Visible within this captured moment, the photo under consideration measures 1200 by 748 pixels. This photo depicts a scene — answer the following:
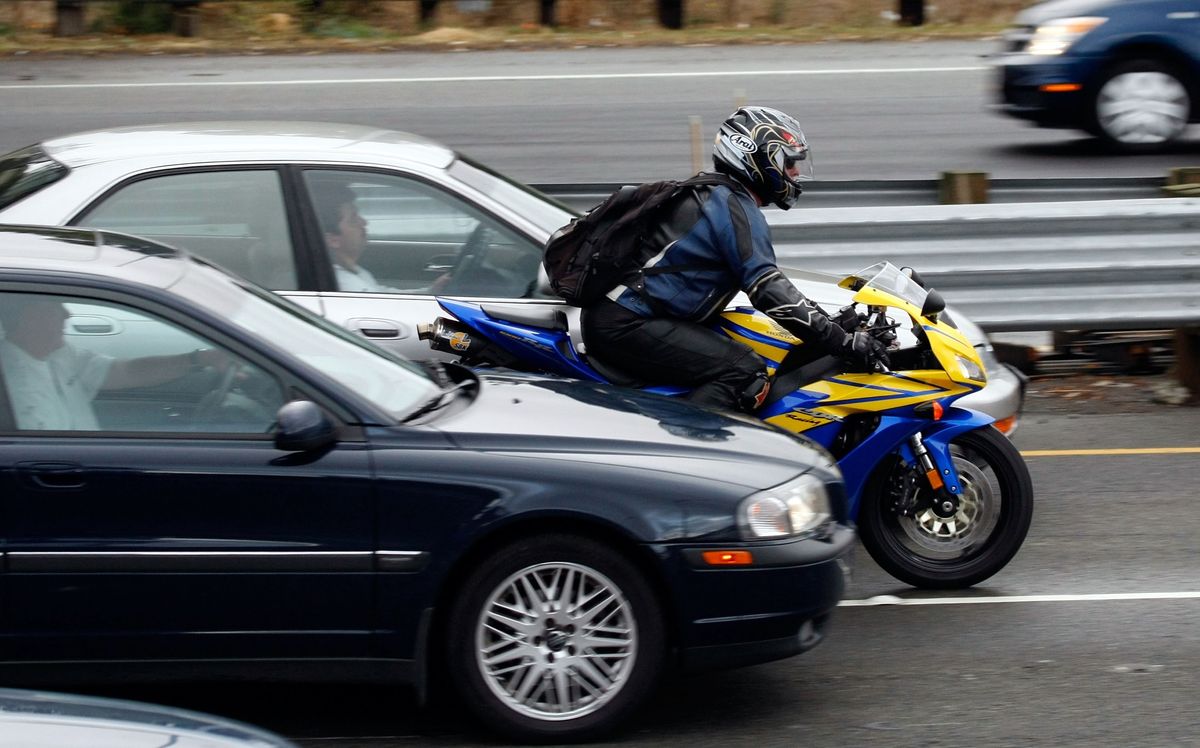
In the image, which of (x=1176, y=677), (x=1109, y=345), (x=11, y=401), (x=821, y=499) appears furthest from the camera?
(x=1109, y=345)

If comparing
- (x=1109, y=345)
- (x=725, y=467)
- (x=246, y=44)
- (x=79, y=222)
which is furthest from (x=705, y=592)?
(x=246, y=44)

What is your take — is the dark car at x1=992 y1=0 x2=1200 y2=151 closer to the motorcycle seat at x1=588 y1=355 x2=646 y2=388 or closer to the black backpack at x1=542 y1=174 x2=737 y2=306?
the black backpack at x1=542 y1=174 x2=737 y2=306

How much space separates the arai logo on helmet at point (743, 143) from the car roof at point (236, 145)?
143cm

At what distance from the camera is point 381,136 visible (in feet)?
23.9

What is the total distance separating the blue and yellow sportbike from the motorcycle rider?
3.9 inches

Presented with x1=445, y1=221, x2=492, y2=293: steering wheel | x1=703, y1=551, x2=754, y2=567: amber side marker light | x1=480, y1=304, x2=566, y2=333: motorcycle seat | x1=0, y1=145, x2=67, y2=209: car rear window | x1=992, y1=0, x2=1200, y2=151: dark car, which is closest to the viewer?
x1=703, y1=551, x2=754, y2=567: amber side marker light

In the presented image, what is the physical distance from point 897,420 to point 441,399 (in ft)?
6.25

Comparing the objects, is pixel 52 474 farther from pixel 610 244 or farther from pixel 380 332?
pixel 610 244

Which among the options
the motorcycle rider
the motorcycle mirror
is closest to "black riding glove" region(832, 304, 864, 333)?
the motorcycle rider

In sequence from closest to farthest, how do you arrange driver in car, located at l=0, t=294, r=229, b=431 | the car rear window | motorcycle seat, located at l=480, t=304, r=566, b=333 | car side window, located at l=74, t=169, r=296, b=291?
driver in car, located at l=0, t=294, r=229, b=431
motorcycle seat, located at l=480, t=304, r=566, b=333
the car rear window
car side window, located at l=74, t=169, r=296, b=291

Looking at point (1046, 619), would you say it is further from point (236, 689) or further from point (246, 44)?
point (246, 44)

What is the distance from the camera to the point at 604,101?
16969 millimetres

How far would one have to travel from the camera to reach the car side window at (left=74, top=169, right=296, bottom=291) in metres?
6.68

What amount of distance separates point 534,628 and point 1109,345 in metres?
6.23
